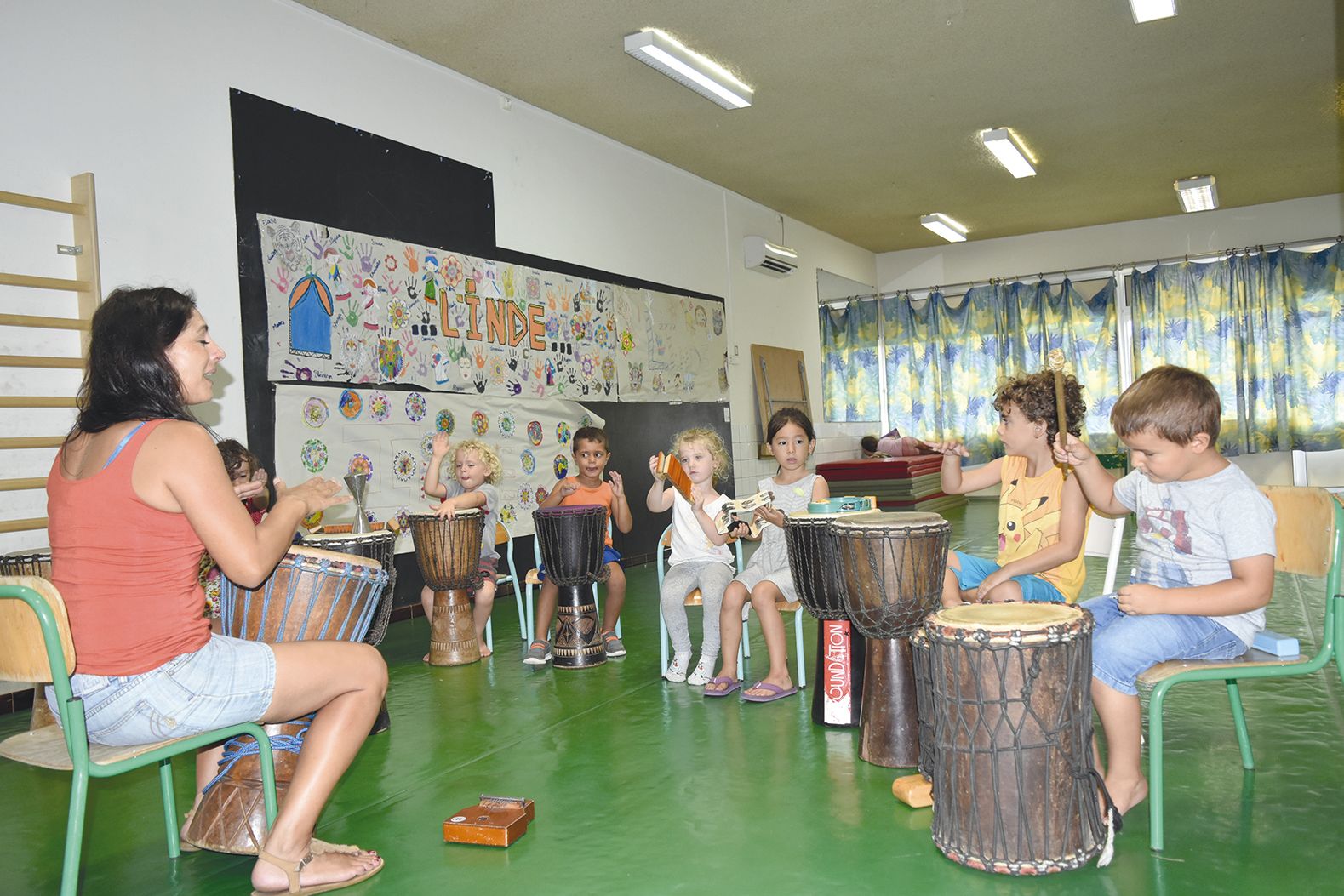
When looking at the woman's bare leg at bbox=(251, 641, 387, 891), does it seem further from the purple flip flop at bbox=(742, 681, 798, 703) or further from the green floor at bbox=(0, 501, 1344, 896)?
the purple flip flop at bbox=(742, 681, 798, 703)

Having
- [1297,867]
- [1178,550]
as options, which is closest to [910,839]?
[1297,867]

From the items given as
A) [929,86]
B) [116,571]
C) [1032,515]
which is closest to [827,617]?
[1032,515]

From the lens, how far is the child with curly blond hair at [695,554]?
3.72 meters

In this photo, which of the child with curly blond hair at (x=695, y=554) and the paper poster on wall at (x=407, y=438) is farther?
the paper poster on wall at (x=407, y=438)

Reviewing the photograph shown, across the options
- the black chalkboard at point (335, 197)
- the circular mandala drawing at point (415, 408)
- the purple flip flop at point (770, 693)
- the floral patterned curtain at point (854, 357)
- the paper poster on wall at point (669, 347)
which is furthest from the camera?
the floral patterned curtain at point (854, 357)

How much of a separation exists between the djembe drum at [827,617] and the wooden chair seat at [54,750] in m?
1.77

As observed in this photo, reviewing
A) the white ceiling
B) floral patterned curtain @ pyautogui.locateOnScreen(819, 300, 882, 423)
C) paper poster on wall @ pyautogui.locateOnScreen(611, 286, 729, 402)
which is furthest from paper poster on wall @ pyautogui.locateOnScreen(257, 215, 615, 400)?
floral patterned curtain @ pyautogui.locateOnScreen(819, 300, 882, 423)

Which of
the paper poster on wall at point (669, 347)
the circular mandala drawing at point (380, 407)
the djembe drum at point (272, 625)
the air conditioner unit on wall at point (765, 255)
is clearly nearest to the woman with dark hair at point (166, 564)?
the djembe drum at point (272, 625)

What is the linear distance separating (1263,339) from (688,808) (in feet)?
33.5

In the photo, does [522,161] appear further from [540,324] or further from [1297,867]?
[1297,867]

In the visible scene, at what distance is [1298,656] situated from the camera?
2.16 m

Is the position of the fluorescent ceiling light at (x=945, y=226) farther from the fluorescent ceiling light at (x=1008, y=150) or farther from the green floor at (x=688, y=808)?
the green floor at (x=688, y=808)

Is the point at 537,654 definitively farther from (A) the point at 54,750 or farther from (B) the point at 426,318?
(A) the point at 54,750

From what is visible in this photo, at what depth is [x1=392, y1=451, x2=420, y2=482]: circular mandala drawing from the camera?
17.5 feet
